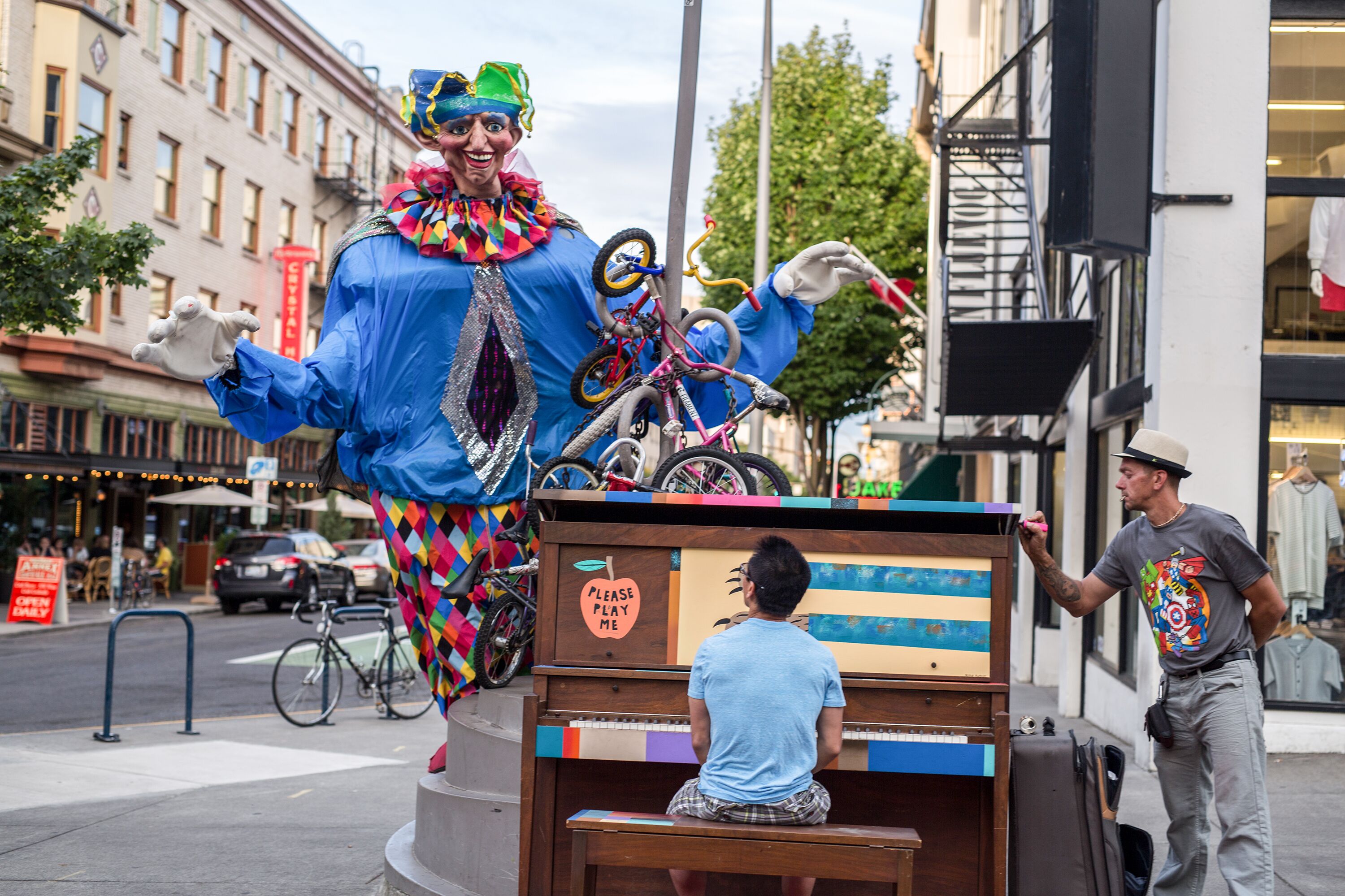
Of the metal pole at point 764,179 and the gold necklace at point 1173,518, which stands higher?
the metal pole at point 764,179

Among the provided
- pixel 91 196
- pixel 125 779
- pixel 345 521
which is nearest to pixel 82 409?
pixel 91 196

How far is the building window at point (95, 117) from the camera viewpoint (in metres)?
26.3

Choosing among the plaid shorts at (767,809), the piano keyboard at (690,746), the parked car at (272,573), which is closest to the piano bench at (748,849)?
the plaid shorts at (767,809)

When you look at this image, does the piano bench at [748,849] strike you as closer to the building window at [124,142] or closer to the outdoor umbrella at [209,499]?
the outdoor umbrella at [209,499]

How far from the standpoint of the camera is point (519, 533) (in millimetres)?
5109

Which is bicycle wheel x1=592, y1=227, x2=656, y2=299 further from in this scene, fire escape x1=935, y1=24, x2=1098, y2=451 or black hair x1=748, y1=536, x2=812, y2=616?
fire escape x1=935, y1=24, x2=1098, y2=451

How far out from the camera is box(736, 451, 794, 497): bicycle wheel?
4.96 meters

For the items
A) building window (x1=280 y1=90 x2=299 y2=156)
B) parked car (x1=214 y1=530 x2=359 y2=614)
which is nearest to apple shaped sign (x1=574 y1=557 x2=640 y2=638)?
parked car (x1=214 y1=530 x2=359 y2=614)

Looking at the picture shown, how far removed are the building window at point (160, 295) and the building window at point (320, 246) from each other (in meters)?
7.62

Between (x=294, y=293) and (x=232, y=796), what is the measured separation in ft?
90.3

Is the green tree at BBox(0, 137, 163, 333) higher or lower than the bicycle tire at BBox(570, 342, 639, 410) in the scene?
higher

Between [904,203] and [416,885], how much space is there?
25.9 m

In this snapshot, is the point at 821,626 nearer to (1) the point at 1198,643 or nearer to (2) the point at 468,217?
(1) the point at 1198,643

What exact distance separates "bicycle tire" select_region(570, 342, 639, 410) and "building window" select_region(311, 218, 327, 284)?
34.4 m
